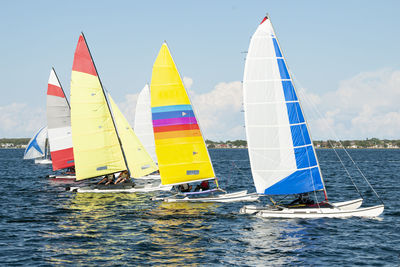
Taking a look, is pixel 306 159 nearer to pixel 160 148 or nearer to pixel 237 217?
pixel 237 217

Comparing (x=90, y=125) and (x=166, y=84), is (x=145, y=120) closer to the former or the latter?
(x=90, y=125)

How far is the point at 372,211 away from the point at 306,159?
4.83m

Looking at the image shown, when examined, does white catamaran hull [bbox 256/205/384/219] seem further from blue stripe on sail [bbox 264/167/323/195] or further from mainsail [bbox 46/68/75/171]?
mainsail [bbox 46/68/75/171]

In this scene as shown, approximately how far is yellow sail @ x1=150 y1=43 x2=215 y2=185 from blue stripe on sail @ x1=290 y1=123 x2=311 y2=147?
29.2 ft

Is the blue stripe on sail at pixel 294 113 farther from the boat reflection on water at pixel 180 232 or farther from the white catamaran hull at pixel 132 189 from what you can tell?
the white catamaran hull at pixel 132 189

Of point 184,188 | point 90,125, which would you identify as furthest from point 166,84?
point 90,125

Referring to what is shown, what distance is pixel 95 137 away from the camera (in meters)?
40.7

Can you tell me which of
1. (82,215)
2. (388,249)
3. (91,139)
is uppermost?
(91,139)

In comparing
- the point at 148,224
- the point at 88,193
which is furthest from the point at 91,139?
the point at 148,224

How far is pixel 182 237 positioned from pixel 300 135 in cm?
903

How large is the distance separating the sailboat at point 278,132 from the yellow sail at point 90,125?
58.5 feet

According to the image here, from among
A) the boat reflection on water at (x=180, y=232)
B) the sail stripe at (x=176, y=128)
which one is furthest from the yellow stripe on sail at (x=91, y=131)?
the boat reflection on water at (x=180, y=232)

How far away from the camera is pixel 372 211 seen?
26.8 meters

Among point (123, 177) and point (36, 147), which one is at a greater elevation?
point (36, 147)
